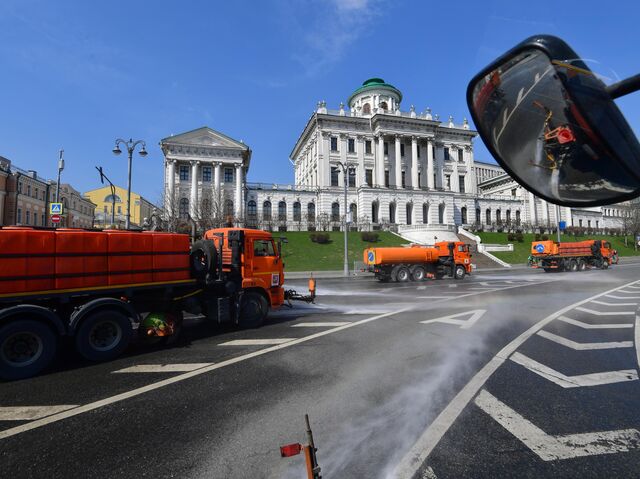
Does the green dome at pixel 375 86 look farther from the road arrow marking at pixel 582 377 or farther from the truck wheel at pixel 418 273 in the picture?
the road arrow marking at pixel 582 377

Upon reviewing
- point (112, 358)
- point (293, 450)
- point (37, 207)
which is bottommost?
point (112, 358)

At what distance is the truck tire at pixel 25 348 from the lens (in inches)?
225

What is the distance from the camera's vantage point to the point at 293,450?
2168 mm

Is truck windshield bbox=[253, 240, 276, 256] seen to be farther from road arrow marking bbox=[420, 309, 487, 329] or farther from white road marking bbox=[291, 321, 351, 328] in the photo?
road arrow marking bbox=[420, 309, 487, 329]

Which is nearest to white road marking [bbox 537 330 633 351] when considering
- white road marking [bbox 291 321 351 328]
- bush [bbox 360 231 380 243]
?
white road marking [bbox 291 321 351 328]

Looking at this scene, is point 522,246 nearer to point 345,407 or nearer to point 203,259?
point 203,259

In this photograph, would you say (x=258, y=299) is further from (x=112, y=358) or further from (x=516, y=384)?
(x=516, y=384)

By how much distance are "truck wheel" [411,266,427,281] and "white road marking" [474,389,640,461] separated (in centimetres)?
2102

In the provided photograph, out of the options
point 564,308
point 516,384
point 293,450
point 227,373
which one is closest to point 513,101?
point 293,450

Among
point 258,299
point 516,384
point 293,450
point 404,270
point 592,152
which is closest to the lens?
point 592,152

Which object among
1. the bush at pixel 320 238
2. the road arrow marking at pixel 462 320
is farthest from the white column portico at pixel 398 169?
the road arrow marking at pixel 462 320

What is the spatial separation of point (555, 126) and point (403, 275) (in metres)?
23.5

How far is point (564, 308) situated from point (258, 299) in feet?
34.8

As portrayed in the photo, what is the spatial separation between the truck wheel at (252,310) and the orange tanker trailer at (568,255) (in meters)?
31.5
